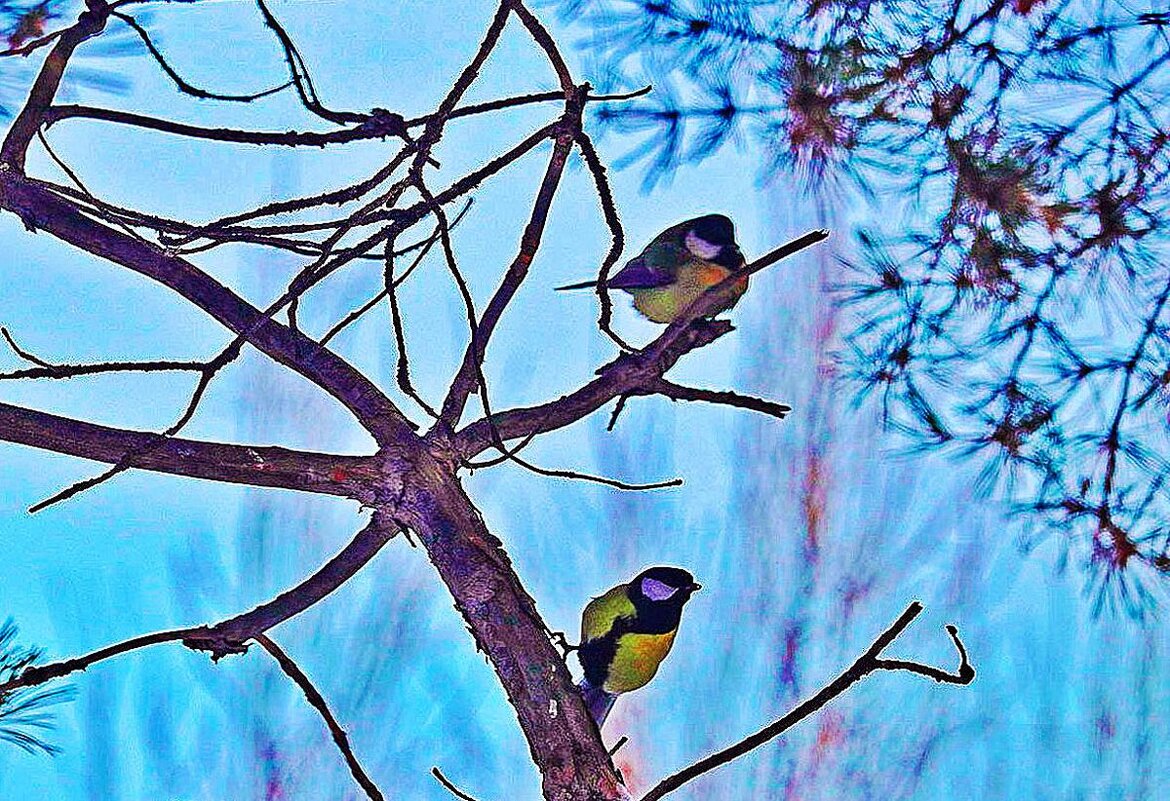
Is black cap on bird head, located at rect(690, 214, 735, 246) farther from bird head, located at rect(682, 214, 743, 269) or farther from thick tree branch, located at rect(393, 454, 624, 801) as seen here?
thick tree branch, located at rect(393, 454, 624, 801)

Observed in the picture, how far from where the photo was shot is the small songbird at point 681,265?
47.3 inches

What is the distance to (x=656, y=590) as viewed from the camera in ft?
3.77

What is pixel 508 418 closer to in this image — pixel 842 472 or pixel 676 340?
pixel 676 340

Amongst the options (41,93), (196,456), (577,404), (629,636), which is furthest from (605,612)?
(41,93)

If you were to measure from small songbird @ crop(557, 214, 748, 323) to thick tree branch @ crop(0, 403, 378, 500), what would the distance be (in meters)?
0.43

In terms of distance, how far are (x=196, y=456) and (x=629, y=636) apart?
0.49 meters

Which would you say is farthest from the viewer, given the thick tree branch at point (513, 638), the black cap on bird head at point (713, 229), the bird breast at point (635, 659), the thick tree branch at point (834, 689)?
the black cap on bird head at point (713, 229)

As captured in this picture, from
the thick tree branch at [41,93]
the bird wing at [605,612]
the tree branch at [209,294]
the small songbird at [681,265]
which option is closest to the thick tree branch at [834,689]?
the tree branch at [209,294]

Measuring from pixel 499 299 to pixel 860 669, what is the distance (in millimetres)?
403

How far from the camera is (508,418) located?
35.2 inches

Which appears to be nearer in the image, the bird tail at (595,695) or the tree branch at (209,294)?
the tree branch at (209,294)

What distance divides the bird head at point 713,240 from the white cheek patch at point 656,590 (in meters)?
0.35

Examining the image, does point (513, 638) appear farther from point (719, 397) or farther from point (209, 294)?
point (209, 294)

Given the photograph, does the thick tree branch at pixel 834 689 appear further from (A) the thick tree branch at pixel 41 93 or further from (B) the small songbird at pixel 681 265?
(A) the thick tree branch at pixel 41 93
